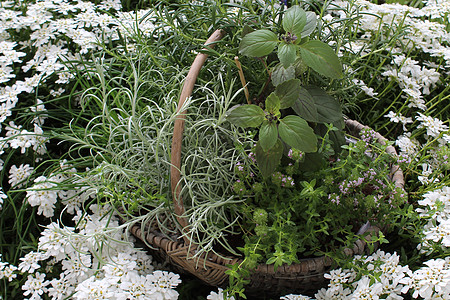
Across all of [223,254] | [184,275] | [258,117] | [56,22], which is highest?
[56,22]

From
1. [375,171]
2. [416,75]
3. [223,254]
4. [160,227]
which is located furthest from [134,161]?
[416,75]

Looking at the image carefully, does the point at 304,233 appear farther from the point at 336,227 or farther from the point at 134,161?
the point at 134,161

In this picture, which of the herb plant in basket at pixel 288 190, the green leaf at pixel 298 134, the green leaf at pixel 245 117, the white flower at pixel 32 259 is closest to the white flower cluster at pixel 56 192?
the white flower at pixel 32 259

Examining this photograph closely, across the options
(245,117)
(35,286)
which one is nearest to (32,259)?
(35,286)

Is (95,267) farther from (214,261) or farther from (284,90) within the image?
(284,90)

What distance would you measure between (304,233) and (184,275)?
0.42m

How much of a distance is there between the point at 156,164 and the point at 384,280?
2.06 feet

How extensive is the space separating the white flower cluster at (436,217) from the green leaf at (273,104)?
43cm

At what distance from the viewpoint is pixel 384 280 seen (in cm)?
93

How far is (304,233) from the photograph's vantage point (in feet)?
3.21

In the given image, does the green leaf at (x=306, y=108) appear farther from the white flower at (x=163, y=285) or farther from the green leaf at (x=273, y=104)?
the white flower at (x=163, y=285)

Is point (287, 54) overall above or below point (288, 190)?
above

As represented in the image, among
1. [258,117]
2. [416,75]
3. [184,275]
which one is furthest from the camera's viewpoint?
[416,75]

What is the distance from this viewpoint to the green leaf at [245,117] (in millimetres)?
913
